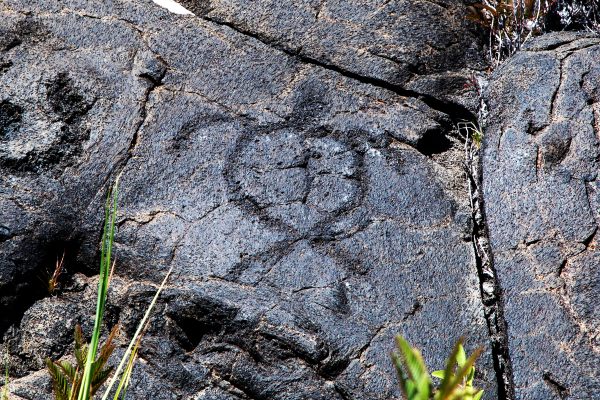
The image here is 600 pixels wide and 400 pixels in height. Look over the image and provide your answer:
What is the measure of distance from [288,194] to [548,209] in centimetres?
85

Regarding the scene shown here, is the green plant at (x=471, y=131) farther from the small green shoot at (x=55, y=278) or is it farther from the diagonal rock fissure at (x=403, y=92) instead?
the small green shoot at (x=55, y=278)

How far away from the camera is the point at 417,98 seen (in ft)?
9.00

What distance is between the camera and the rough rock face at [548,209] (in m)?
2.15

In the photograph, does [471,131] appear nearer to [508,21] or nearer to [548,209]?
[548,209]

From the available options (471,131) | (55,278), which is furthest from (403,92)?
(55,278)

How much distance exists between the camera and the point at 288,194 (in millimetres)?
2453

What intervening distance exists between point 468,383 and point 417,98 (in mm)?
1470

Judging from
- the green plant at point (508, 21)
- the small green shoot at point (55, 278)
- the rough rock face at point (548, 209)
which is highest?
the green plant at point (508, 21)

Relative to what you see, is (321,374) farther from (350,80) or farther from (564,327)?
(350,80)

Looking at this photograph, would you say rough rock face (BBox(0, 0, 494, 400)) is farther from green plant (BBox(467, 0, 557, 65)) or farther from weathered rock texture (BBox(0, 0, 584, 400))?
green plant (BBox(467, 0, 557, 65))

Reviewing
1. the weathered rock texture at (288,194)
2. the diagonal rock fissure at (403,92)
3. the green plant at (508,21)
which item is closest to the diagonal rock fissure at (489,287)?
the weathered rock texture at (288,194)

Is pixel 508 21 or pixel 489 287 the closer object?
pixel 489 287

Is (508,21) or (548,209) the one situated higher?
(508,21)

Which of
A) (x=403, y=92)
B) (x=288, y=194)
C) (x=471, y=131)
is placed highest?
(x=403, y=92)
